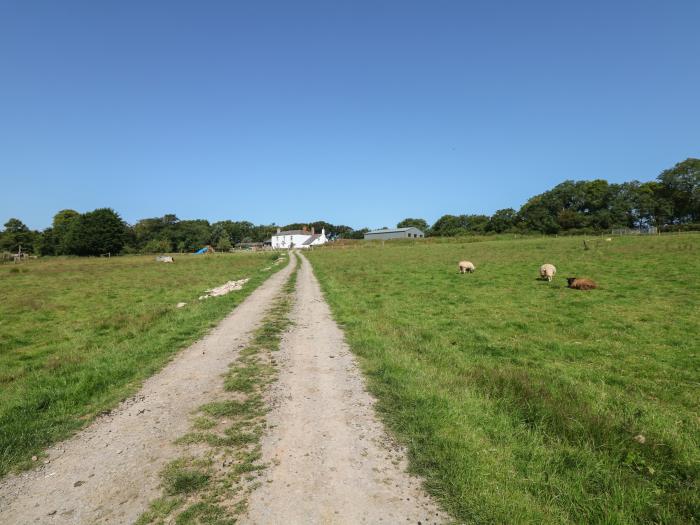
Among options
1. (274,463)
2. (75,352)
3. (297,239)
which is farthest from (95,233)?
(274,463)

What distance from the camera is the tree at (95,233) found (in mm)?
99125

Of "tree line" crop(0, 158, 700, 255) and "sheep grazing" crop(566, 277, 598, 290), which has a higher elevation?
"tree line" crop(0, 158, 700, 255)

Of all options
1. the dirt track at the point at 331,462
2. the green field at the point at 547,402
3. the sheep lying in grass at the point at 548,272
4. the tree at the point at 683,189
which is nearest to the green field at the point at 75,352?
the dirt track at the point at 331,462

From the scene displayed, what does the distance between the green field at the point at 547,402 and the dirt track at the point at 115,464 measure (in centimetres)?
360

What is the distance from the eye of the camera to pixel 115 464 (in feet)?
16.3

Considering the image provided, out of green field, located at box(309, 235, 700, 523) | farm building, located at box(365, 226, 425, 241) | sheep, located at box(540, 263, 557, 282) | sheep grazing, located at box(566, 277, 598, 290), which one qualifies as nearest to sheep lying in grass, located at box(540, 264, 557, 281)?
sheep, located at box(540, 263, 557, 282)

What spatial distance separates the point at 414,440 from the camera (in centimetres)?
543

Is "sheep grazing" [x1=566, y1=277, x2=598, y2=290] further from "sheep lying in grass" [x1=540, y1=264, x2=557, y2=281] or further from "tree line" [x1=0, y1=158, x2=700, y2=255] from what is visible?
"tree line" [x1=0, y1=158, x2=700, y2=255]

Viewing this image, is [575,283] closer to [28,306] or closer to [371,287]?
[371,287]

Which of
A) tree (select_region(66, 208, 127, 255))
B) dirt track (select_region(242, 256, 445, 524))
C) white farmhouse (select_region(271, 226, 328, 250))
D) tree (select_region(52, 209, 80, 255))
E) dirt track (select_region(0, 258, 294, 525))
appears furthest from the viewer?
white farmhouse (select_region(271, 226, 328, 250))

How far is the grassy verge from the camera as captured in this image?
13.0 ft

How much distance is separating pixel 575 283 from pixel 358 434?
19.3 metres

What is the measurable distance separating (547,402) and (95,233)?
121 meters

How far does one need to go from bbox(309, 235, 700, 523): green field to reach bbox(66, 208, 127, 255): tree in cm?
10995
